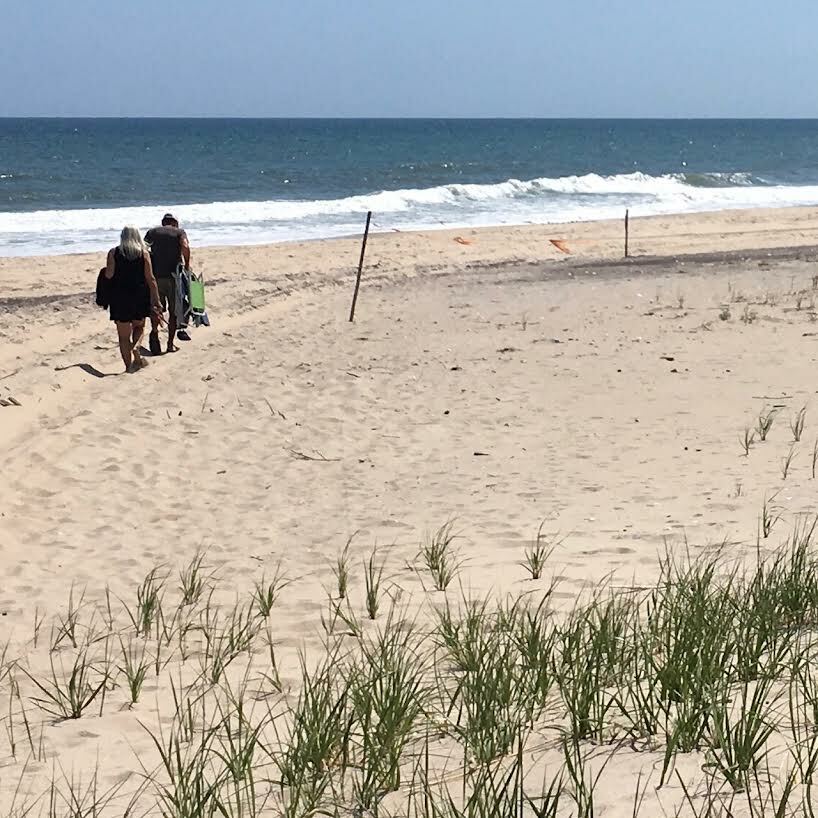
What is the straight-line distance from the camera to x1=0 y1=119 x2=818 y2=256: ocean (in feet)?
96.7

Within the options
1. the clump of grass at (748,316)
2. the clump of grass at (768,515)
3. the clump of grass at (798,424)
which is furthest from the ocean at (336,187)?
the clump of grass at (768,515)

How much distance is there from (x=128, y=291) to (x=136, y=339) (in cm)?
59

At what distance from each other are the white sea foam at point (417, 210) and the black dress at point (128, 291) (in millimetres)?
13034

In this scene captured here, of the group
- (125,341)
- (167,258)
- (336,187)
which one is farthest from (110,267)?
(336,187)

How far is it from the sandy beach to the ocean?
500 inches

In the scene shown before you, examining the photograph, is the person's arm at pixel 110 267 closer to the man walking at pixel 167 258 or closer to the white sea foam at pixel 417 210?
the man walking at pixel 167 258

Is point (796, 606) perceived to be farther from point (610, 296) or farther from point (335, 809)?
point (610, 296)

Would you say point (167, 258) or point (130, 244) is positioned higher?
point (130, 244)

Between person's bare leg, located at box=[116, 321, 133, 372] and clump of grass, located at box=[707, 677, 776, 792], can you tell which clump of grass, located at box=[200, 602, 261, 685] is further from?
person's bare leg, located at box=[116, 321, 133, 372]

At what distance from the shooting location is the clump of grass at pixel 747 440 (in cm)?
724

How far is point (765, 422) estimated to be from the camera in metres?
7.97

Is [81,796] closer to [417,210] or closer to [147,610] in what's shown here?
[147,610]

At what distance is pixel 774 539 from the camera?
5.39m

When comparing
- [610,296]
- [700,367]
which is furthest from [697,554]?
[610,296]
